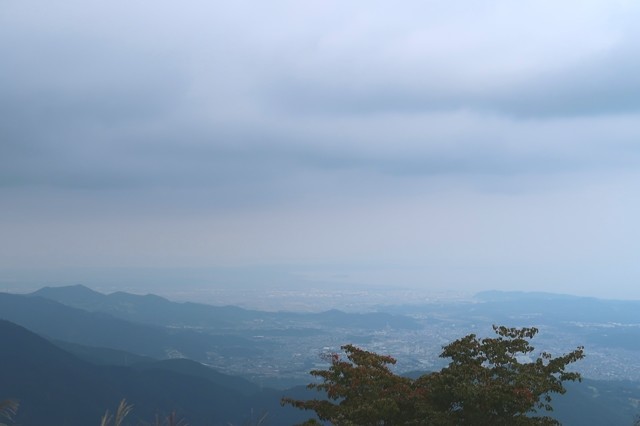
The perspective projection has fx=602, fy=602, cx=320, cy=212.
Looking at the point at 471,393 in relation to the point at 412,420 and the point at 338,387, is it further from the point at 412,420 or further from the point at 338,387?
the point at 338,387

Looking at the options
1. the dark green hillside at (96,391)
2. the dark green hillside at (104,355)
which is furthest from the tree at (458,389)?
the dark green hillside at (104,355)

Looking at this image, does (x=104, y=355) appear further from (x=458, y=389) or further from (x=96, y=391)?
(x=458, y=389)

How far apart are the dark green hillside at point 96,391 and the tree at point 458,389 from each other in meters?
101

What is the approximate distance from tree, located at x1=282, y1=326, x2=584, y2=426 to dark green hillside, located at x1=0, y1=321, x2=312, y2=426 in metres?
101

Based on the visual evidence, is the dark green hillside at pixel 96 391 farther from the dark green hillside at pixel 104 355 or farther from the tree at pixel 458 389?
the tree at pixel 458 389

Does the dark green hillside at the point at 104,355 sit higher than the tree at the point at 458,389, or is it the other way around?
the tree at the point at 458,389

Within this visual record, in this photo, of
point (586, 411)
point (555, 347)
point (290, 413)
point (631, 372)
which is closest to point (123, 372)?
point (290, 413)

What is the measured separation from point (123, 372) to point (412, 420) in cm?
14428

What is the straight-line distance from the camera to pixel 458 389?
639 inches

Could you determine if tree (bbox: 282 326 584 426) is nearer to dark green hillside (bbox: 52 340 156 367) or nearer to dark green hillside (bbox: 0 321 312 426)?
dark green hillside (bbox: 0 321 312 426)

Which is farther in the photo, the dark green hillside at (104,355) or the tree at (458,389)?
the dark green hillside at (104,355)

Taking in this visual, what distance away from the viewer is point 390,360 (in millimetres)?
20047

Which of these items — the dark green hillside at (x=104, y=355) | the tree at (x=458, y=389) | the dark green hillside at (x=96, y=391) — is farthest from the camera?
the dark green hillside at (x=104, y=355)

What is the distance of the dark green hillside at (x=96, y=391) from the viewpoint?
120500 mm
